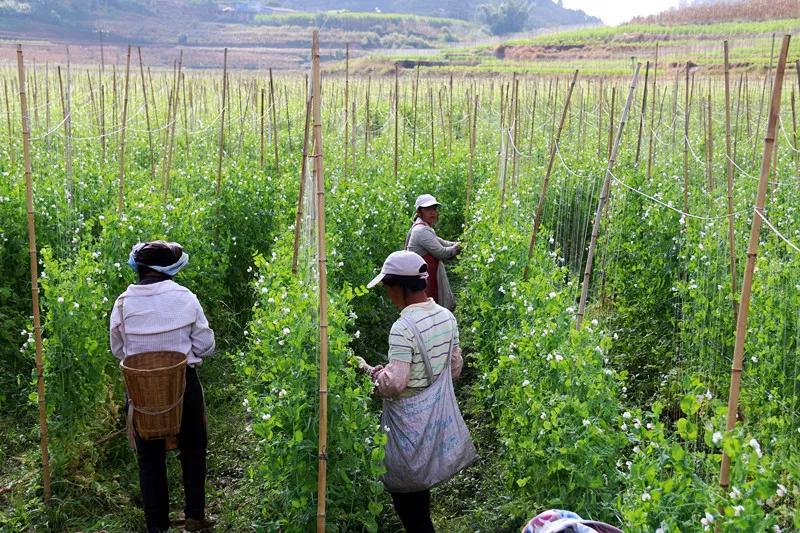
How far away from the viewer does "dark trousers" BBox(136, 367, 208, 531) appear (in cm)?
460

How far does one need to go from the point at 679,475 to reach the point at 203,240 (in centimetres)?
542

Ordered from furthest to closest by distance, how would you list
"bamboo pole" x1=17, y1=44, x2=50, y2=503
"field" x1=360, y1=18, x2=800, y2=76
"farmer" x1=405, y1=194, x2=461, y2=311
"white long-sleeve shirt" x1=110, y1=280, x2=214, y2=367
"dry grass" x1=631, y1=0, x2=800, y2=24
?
"dry grass" x1=631, y1=0, x2=800, y2=24, "field" x1=360, y1=18, x2=800, y2=76, "farmer" x1=405, y1=194, x2=461, y2=311, "bamboo pole" x1=17, y1=44, x2=50, y2=503, "white long-sleeve shirt" x1=110, y1=280, x2=214, y2=367

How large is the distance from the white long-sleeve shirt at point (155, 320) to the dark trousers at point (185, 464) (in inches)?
9.7

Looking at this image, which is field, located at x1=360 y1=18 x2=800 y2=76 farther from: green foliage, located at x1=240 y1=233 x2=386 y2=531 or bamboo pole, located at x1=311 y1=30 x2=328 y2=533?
bamboo pole, located at x1=311 y1=30 x2=328 y2=533

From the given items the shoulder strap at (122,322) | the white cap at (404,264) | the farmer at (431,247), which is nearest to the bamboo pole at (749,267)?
the white cap at (404,264)

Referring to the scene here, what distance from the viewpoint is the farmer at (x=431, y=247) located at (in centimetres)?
708

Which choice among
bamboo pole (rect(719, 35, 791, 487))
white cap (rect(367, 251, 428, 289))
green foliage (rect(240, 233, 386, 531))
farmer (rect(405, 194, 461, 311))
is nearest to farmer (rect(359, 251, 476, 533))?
white cap (rect(367, 251, 428, 289))

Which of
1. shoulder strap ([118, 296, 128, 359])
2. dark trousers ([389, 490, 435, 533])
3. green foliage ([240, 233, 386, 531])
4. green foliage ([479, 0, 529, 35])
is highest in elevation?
green foliage ([479, 0, 529, 35])

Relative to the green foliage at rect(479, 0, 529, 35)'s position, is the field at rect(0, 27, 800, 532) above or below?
below

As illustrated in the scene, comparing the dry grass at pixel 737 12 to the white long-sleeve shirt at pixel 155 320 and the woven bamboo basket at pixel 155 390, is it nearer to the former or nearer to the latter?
the white long-sleeve shirt at pixel 155 320

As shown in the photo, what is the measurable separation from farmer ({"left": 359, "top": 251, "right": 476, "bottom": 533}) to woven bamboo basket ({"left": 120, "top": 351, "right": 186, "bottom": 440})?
3.59 ft

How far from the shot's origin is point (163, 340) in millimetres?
4508

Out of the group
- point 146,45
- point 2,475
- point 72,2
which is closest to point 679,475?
point 2,475

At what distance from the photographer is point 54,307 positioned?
17.1ft
